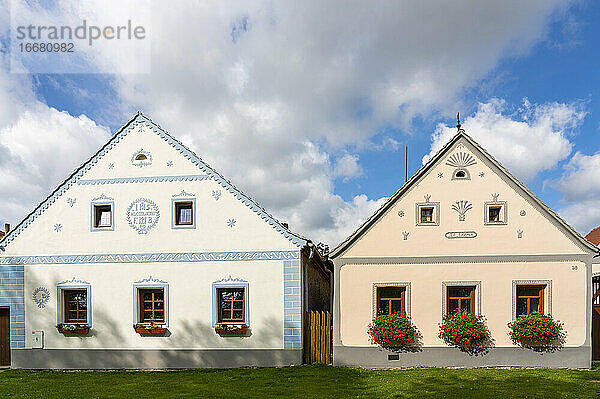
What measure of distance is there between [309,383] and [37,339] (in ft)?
32.2

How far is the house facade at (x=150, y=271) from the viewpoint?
13.9 metres

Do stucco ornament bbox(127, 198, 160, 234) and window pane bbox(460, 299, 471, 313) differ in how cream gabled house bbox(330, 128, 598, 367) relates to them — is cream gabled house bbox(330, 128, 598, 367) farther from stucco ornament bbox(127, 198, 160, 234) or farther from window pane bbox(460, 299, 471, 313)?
stucco ornament bbox(127, 198, 160, 234)

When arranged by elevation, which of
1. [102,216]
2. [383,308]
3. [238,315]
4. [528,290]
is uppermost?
[102,216]

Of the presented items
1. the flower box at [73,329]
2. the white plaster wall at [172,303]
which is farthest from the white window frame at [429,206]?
the flower box at [73,329]

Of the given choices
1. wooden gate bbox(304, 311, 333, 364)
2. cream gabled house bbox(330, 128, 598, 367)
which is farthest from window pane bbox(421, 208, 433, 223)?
wooden gate bbox(304, 311, 333, 364)

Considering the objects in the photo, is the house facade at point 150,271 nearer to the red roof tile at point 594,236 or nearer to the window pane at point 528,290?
the window pane at point 528,290

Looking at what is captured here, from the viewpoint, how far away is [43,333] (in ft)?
48.2

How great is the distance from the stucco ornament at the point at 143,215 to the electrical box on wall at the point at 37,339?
193 inches

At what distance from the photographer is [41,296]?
1477cm

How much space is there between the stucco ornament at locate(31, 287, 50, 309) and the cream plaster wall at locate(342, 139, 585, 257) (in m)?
10.3

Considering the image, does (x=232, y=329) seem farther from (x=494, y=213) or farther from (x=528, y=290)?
(x=528, y=290)

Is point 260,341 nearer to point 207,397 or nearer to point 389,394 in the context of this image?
point 207,397

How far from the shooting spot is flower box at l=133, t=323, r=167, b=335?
13.9 m

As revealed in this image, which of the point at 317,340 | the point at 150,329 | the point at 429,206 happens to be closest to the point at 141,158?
the point at 150,329
